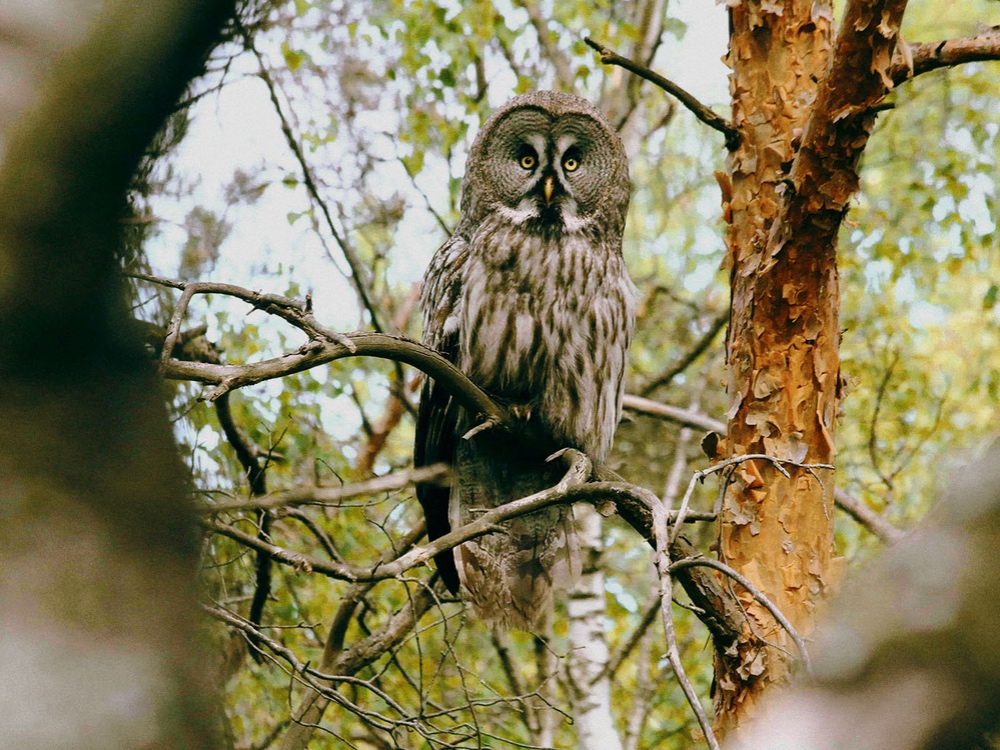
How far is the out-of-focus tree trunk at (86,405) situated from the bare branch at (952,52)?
212 cm

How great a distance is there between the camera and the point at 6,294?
78cm

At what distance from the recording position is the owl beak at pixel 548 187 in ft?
11.7

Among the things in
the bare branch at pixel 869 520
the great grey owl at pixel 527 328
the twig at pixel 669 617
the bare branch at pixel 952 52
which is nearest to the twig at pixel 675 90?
the bare branch at pixel 952 52

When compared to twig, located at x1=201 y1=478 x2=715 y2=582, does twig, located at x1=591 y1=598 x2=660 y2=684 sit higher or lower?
higher

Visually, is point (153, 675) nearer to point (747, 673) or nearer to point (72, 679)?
point (72, 679)

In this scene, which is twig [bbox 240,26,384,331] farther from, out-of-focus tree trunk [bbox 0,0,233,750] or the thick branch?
out-of-focus tree trunk [bbox 0,0,233,750]

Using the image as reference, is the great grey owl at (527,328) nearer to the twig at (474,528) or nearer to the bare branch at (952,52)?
the twig at (474,528)

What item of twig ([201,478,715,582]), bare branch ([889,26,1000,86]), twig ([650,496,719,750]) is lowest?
twig ([650,496,719,750])

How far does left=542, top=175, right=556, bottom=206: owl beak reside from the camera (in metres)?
3.57

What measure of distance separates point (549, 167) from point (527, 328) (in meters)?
0.67

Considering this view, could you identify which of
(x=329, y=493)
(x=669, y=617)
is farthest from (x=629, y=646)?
(x=669, y=617)

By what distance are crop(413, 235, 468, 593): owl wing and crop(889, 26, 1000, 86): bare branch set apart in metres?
1.60

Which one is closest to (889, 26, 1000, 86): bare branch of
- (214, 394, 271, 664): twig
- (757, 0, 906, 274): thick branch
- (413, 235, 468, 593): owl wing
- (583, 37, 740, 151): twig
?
(757, 0, 906, 274): thick branch

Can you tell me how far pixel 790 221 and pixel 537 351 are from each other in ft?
3.63
